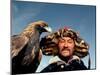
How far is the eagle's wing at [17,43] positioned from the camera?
2.12 m

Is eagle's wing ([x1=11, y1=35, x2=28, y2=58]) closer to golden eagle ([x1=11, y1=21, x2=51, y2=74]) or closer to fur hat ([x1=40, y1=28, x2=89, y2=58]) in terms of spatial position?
golden eagle ([x1=11, y1=21, x2=51, y2=74])

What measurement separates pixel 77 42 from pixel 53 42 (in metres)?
0.26

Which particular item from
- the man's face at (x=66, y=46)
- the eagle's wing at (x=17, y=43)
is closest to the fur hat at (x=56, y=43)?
the man's face at (x=66, y=46)

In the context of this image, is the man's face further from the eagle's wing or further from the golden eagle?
the eagle's wing

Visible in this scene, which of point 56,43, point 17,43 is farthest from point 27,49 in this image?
point 56,43

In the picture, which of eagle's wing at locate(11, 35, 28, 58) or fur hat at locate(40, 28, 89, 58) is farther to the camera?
fur hat at locate(40, 28, 89, 58)

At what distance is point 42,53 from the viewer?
2215 millimetres

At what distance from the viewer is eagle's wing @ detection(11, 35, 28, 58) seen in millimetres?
2117

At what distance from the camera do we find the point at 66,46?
7.54 ft

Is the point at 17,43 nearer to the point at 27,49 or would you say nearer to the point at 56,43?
the point at 27,49

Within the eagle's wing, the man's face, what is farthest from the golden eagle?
the man's face

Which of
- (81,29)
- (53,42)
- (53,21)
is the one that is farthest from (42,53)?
(81,29)

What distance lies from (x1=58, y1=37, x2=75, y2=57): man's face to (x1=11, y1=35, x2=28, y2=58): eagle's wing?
1.21 ft

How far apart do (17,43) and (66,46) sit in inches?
19.6
